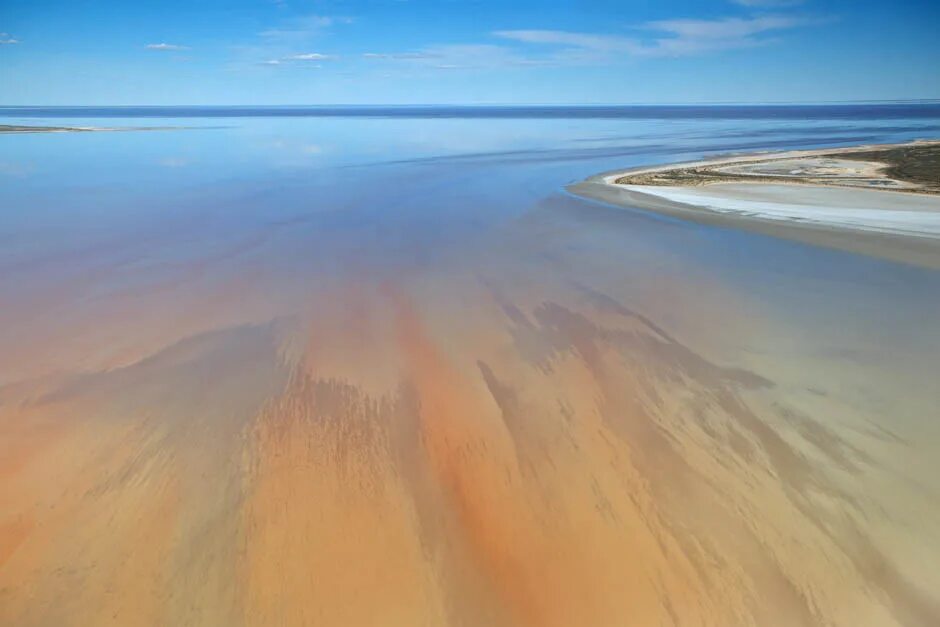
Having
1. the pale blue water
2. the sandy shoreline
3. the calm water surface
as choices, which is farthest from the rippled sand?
the sandy shoreline

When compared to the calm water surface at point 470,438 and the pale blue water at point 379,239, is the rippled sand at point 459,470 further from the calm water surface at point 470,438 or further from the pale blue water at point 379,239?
the pale blue water at point 379,239

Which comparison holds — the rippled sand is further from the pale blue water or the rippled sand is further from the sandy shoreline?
the sandy shoreline

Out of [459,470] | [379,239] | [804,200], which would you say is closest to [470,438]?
[459,470]

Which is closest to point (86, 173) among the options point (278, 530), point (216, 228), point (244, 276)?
point (216, 228)

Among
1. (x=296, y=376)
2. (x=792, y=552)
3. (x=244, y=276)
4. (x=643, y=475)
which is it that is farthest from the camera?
(x=244, y=276)

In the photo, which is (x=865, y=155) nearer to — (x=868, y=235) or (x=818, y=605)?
(x=868, y=235)

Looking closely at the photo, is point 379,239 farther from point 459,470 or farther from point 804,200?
point 804,200

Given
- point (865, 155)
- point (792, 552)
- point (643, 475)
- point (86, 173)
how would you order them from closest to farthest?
point (792, 552) → point (643, 475) → point (86, 173) → point (865, 155)

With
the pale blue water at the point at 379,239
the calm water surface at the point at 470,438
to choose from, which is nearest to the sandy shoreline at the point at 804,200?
the pale blue water at the point at 379,239
